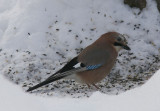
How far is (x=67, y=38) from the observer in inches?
288

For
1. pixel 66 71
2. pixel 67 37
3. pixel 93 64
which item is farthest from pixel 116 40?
pixel 67 37

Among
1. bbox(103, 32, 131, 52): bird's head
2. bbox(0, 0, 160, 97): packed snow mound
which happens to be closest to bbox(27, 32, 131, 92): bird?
bbox(103, 32, 131, 52): bird's head

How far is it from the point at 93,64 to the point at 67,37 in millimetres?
1501

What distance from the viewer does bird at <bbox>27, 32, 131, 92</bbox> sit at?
19.3 ft

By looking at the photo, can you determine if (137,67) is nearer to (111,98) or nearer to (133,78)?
(133,78)

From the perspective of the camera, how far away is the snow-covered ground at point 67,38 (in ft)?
21.1

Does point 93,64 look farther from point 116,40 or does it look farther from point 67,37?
point 67,37

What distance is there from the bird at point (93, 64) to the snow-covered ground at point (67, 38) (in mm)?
244

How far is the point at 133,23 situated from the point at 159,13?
1.86 ft

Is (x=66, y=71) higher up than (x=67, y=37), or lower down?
lower down

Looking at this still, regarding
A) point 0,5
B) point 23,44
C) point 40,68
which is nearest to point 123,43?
point 40,68

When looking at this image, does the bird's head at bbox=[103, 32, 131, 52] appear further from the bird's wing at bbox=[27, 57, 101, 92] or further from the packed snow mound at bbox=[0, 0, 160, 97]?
the packed snow mound at bbox=[0, 0, 160, 97]

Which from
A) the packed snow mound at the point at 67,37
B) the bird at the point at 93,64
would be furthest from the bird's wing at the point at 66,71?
the packed snow mound at the point at 67,37

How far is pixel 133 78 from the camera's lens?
6453 millimetres
